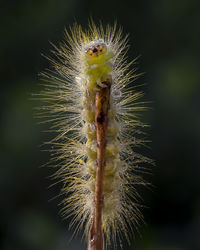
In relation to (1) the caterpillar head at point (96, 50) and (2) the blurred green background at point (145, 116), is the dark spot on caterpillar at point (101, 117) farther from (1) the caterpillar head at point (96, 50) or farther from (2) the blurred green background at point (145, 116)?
(2) the blurred green background at point (145, 116)

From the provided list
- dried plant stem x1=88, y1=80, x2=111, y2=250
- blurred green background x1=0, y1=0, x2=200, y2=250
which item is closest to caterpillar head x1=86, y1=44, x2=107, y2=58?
dried plant stem x1=88, y1=80, x2=111, y2=250

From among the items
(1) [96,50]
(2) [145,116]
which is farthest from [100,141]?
(2) [145,116]

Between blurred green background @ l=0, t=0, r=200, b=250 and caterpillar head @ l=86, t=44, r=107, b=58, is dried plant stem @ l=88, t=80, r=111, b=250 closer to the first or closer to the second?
caterpillar head @ l=86, t=44, r=107, b=58

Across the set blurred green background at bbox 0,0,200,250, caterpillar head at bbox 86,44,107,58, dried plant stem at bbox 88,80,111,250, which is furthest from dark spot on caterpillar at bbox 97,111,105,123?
blurred green background at bbox 0,0,200,250

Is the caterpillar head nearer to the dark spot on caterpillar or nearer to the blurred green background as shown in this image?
the dark spot on caterpillar

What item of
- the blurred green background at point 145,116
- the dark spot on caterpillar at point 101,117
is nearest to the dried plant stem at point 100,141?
the dark spot on caterpillar at point 101,117

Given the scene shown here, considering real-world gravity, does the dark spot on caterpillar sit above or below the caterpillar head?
below

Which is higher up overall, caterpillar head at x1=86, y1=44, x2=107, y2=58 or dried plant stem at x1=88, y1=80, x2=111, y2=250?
caterpillar head at x1=86, y1=44, x2=107, y2=58

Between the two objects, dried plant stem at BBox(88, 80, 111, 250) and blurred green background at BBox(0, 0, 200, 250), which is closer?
dried plant stem at BBox(88, 80, 111, 250)

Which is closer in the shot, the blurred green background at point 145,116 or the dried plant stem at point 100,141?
the dried plant stem at point 100,141
